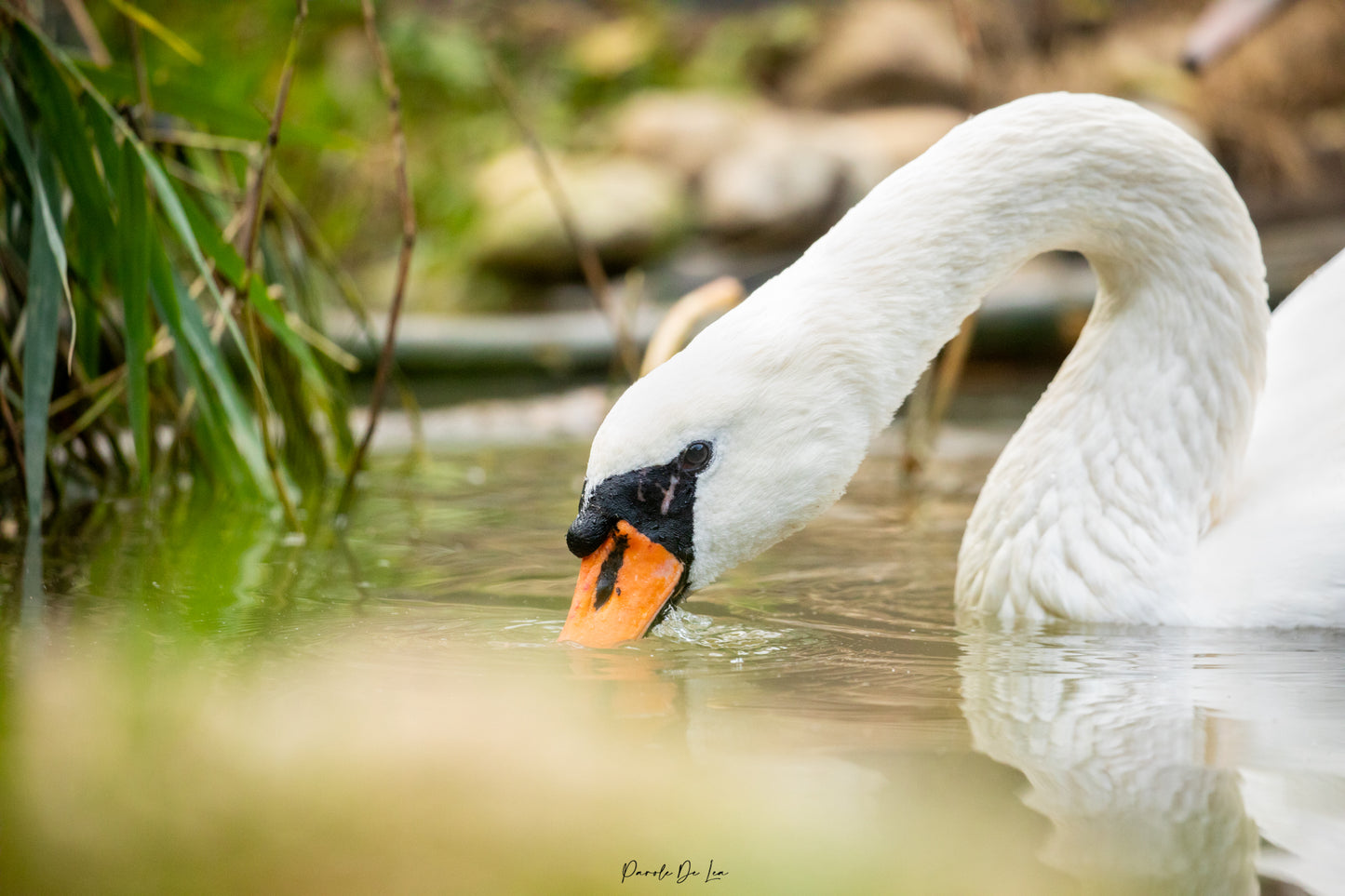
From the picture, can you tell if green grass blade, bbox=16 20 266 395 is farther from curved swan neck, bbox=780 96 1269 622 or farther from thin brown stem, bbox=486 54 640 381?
curved swan neck, bbox=780 96 1269 622

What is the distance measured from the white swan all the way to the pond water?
0.11m

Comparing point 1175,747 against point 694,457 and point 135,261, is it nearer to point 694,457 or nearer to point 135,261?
point 694,457

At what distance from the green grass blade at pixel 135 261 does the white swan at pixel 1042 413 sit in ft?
3.39

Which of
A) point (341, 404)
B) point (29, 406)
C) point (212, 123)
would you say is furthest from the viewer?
point (341, 404)

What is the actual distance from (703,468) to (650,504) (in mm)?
95

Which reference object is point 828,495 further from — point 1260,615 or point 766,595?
point 1260,615

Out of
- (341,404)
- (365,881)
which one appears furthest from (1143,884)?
(341,404)

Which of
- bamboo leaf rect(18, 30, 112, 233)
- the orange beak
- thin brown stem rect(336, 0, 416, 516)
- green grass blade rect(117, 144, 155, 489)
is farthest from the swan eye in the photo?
bamboo leaf rect(18, 30, 112, 233)

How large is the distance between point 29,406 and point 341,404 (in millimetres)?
1349

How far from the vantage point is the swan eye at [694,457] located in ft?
6.77

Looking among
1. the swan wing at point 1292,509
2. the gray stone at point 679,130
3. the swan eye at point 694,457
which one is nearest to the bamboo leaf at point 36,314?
the swan eye at point 694,457

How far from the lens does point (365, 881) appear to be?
1.22m

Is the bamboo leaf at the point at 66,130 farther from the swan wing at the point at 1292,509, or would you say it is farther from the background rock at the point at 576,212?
the background rock at the point at 576,212

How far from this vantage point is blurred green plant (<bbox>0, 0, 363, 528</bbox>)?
2.62m
